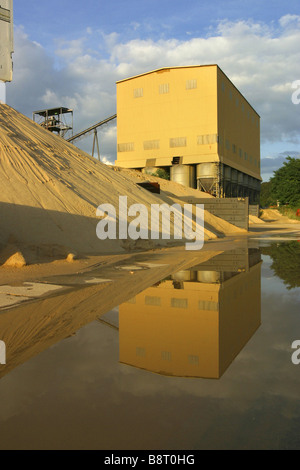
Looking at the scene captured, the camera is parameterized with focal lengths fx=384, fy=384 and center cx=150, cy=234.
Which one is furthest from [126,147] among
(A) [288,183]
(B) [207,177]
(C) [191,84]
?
(A) [288,183]

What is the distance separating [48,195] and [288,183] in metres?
45.4

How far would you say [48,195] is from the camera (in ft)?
50.5

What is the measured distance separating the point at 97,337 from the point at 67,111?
45.1 metres

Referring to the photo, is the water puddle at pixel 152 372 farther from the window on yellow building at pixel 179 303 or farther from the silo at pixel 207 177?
the silo at pixel 207 177

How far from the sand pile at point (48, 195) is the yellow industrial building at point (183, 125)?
19544mm

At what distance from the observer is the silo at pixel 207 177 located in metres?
40.7

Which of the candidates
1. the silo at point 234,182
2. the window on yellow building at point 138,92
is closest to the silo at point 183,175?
the silo at point 234,182

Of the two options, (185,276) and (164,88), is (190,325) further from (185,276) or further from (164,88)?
(164,88)

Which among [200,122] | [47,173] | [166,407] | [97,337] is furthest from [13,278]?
[200,122]

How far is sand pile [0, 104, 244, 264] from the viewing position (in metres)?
12.6

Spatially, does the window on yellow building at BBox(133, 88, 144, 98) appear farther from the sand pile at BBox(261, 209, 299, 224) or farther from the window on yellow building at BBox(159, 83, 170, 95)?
the sand pile at BBox(261, 209, 299, 224)

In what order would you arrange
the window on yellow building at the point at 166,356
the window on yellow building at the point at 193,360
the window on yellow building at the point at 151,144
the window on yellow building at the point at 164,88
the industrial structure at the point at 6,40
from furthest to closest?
the window on yellow building at the point at 151,144 < the window on yellow building at the point at 164,88 < the industrial structure at the point at 6,40 < the window on yellow building at the point at 166,356 < the window on yellow building at the point at 193,360
